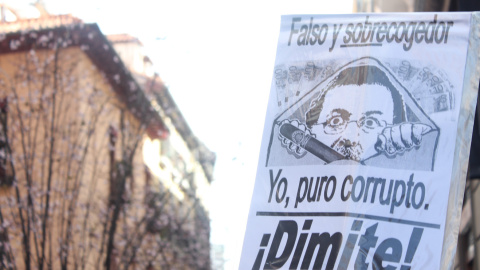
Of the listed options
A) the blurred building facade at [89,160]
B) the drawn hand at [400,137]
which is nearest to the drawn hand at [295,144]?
the drawn hand at [400,137]

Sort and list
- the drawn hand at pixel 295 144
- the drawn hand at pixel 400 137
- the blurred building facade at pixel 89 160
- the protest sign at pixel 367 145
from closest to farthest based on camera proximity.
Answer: the protest sign at pixel 367 145
the drawn hand at pixel 400 137
the drawn hand at pixel 295 144
the blurred building facade at pixel 89 160

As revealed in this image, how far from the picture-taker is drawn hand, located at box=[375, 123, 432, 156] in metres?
2.82

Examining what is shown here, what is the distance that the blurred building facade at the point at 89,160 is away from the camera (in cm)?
1366

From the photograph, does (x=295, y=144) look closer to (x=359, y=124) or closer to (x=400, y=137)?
(x=359, y=124)

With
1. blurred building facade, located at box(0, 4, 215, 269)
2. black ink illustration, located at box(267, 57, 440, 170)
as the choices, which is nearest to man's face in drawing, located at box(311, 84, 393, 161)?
black ink illustration, located at box(267, 57, 440, 170)

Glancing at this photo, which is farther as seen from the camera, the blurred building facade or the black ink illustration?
the blurred building facade

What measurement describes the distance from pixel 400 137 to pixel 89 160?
12534 mm

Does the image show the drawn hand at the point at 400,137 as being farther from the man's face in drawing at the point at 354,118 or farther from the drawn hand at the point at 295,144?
the drawn hand at the point at 295,144

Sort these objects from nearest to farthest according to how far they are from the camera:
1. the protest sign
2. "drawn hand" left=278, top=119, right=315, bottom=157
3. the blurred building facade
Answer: the protest sign, "drawn hand" left=278, top=119, right=315, bottom=157, the blurred building facade

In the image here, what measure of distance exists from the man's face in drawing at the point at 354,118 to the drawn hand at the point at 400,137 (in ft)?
0.08

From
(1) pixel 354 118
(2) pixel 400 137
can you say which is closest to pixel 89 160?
(1) pixel 354 118

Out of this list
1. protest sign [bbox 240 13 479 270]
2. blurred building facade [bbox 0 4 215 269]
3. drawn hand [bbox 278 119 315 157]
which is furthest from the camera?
blurred building facade [bbox 0 4 215 269]

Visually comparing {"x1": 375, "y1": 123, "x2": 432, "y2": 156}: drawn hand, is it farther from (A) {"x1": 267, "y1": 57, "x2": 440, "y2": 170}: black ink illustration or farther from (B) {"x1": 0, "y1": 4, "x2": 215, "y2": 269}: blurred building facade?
(B) {"x1": 0, "y1": 4, "x2": 215, "y2": 269}: blurred building facade

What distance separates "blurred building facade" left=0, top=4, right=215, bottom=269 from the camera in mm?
13664
